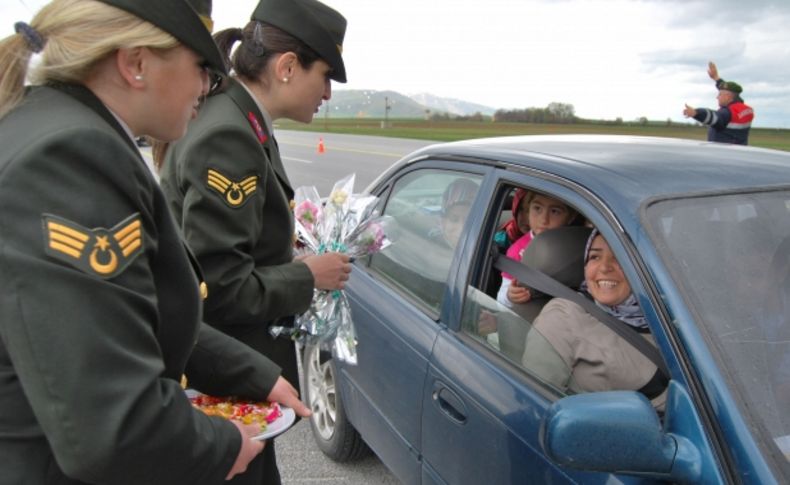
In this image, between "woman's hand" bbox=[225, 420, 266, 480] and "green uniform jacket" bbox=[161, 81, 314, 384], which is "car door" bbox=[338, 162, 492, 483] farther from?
"woman's hand" bbox=[225, 420, 266, 480]

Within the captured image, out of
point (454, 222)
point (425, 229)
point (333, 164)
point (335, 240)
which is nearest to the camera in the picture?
point (335, 240)

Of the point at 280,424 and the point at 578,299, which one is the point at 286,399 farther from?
the point at 578,299

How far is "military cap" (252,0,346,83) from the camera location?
2006mm

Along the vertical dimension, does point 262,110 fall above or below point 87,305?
above

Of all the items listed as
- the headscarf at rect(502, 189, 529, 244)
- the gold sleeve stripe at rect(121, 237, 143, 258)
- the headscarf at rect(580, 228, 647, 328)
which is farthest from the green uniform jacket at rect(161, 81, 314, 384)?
the headscarf at rect(502, 189, 529, 244)

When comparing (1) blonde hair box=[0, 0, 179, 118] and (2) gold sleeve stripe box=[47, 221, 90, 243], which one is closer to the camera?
(2) gold sleeve stripe box=[47, 221, 90, 243]

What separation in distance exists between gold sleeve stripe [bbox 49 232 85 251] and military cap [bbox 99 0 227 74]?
0.39 meters

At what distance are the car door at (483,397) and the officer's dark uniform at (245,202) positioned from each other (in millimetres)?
519

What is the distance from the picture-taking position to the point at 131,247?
3.22 ft

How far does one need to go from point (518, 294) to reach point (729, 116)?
Result: 958 centimetres

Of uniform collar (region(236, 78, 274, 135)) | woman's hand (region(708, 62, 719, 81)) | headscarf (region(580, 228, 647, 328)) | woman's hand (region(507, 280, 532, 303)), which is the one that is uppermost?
woman's hand (region(708, 62, 719, 81))

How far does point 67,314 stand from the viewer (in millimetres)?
893

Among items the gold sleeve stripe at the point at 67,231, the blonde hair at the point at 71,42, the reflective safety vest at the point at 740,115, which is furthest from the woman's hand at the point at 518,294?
the reflective safety vest at the point at 740,115

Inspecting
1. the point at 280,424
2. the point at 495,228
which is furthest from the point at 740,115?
the point at 280,424
